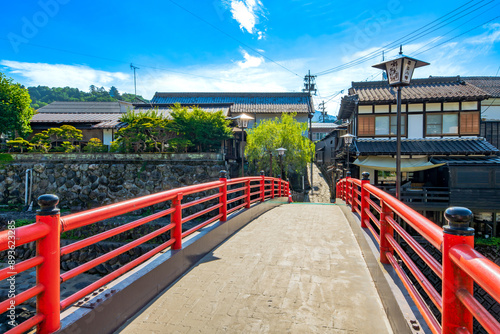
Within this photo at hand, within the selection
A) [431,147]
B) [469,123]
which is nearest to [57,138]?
[431,147]

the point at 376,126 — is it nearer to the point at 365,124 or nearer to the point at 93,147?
the point at 365,124

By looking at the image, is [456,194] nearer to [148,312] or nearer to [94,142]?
[148,312]

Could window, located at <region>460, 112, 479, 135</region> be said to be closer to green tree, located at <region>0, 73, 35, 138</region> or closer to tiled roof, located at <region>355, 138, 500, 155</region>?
tiled roof, located at <region>355, 138, 500, 155</region>

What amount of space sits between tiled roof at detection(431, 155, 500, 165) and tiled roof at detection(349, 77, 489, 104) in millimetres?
3538

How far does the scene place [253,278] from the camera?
387cm

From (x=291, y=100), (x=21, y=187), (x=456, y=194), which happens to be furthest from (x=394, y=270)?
(x=291, y=100)

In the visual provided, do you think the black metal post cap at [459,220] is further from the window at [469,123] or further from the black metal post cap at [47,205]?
the window at [469,123]

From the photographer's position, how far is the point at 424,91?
1855 centimetres

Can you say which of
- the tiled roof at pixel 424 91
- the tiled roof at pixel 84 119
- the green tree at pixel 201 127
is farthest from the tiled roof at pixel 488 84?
the tiled roof at pixel 84 119

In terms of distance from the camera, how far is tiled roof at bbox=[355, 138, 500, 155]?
16203 mm

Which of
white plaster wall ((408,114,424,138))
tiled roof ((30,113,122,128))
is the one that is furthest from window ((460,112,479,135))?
tiled roof ((30,113,122,128))

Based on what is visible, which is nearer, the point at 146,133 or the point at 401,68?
the point at 401,68

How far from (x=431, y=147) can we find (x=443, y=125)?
1.81 meters

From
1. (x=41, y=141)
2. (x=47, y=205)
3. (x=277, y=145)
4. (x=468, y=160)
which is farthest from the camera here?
(x=277, y=145)
